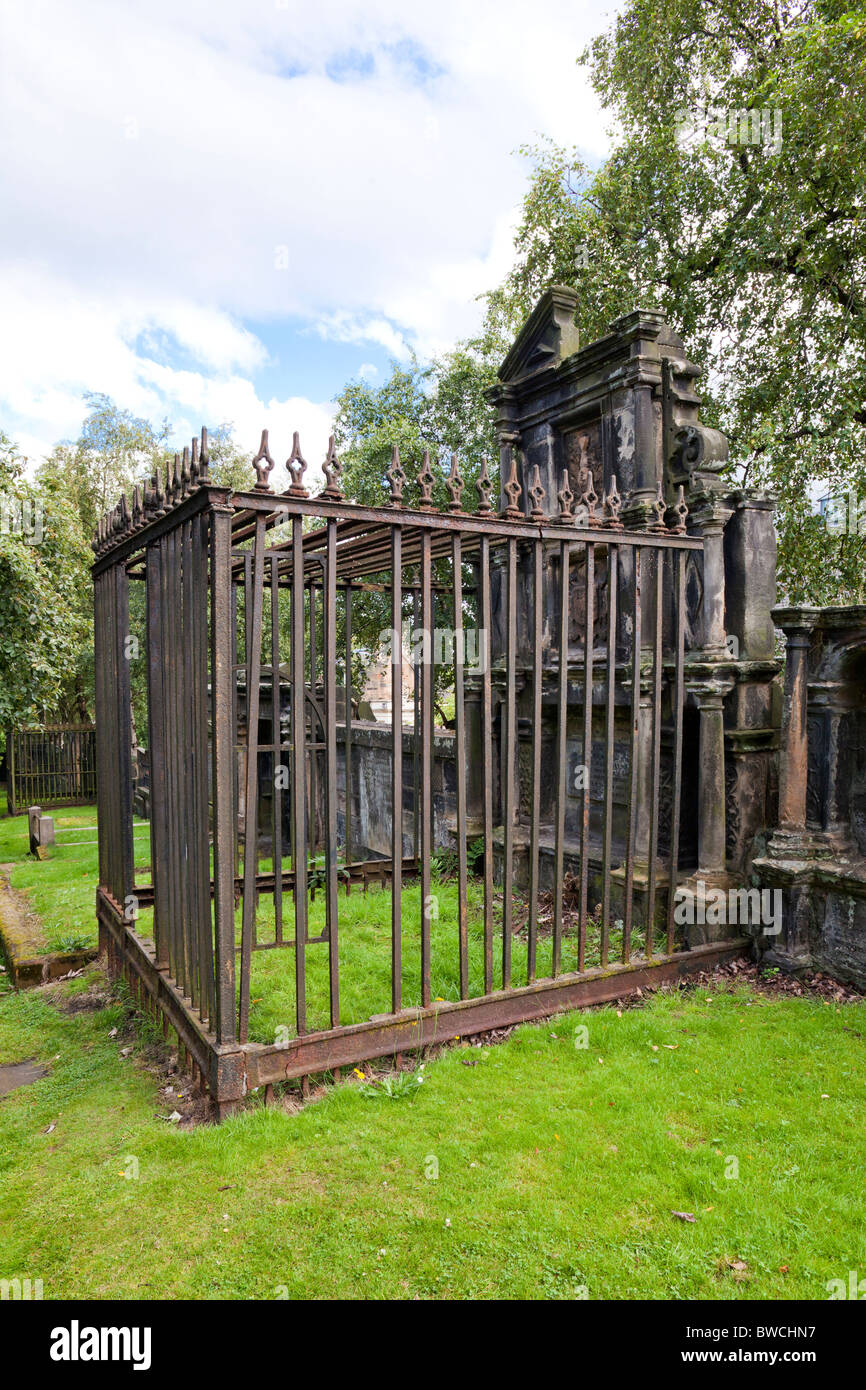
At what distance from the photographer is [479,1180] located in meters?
3.16

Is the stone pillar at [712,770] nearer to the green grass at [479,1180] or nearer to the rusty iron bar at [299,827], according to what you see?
the green grass at [479,1180]

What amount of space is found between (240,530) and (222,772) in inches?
55.8

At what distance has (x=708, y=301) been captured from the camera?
11.0m

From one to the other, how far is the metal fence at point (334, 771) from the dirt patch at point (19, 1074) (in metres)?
0.65

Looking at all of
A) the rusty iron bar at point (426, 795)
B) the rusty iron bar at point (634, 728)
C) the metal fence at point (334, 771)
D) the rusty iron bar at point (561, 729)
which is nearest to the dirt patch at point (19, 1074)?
the metal fence at point (334, 771)

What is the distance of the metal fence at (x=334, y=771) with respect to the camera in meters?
3.55

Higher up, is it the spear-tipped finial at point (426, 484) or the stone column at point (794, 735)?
the spear-tipped finial at point (426, 484)

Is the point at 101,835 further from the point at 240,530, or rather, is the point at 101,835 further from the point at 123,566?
the point at 240,530

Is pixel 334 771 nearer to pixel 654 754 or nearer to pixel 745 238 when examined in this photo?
pixel 654 754

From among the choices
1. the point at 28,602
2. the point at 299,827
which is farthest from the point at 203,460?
the point at 28,602

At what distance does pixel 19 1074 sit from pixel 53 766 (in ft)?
49.5

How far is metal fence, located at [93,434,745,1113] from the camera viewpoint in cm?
355

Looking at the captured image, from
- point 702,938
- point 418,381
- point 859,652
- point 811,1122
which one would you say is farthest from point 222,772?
Result: point 418,381
